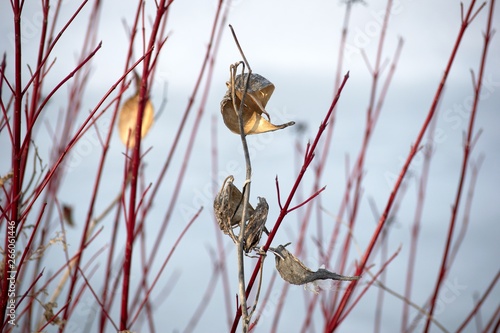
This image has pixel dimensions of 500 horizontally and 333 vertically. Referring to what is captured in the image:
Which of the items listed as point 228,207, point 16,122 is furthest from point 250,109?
point 16,122

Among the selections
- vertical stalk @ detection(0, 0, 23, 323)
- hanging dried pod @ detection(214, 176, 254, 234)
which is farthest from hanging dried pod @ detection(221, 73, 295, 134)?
vertical stalk @ detection(0, 0, 23, 323)

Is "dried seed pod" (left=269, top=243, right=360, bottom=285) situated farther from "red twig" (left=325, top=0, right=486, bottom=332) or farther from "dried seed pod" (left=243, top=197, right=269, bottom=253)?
"red twig" (left=325, top=0, right=486, bottom=332)

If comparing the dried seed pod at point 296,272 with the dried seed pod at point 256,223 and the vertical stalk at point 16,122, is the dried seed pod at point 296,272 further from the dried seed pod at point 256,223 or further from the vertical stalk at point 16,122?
the vertical stalk at point 16,122

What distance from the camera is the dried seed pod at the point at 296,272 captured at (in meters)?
0.60

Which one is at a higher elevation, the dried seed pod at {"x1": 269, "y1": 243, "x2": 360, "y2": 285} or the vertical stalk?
the vertical stalk

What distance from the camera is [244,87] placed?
621mm

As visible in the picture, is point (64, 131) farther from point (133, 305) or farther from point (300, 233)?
point (300, 233)

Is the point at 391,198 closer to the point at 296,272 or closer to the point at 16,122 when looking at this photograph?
the point at 296,272

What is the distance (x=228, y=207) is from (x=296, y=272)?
0.11 m

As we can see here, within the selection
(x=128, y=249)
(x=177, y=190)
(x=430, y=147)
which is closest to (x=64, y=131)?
(x=177, y=190)

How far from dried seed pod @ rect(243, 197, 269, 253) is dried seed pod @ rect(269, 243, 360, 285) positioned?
34 millimetres

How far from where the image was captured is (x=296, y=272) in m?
0.60

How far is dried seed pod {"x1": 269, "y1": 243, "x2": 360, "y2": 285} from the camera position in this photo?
601 millimetres

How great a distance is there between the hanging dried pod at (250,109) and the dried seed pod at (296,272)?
156mm
